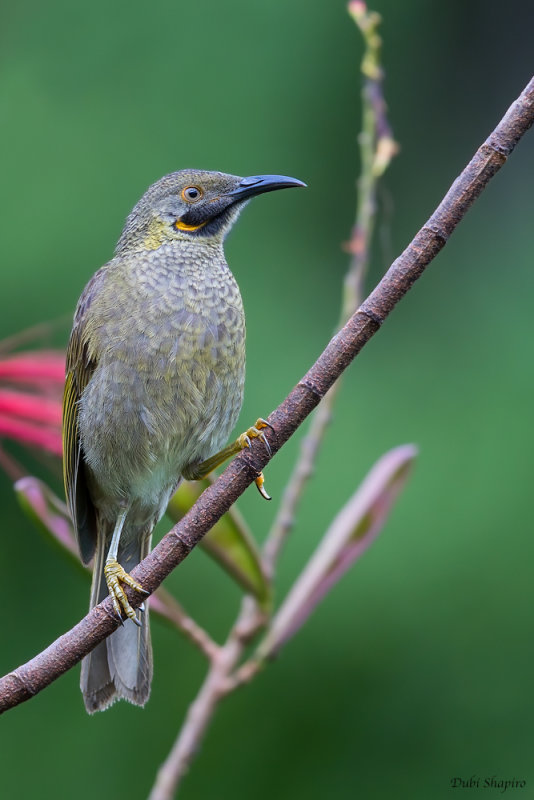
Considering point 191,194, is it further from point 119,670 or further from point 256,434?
point 119,670

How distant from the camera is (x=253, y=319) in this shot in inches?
172

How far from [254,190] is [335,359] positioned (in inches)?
51.5

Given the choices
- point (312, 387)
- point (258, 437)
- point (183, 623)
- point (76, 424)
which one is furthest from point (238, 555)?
point (76, 424)

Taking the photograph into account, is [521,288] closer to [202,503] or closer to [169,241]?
[169,241]

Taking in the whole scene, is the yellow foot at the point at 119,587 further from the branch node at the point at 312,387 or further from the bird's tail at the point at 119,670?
the branch node at the point at 312,387

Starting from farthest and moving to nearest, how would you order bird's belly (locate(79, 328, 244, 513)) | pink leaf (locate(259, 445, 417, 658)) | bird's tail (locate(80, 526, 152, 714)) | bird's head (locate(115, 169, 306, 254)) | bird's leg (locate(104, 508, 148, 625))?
bird's head (locate(115, 169, 306, 254))
bird's belly (locate(79, 328, 244, 513))
bird's tail (locate(80, 526, 152, 714))
pink leaf (locate(259, 445, 417, 658))
bird's leg (locate(104, 508, 148, 625))

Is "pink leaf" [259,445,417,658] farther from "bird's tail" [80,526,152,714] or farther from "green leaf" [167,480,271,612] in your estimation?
"bird's tail" [80,526,152,714]

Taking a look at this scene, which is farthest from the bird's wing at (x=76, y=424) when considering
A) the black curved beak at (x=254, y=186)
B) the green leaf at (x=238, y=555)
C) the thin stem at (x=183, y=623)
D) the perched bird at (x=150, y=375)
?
the green leaf at (x=238, y=555)

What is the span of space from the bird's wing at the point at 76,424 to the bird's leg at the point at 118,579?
83 mm

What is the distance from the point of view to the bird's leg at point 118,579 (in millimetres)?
1625

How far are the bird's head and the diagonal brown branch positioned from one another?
4.25 feet

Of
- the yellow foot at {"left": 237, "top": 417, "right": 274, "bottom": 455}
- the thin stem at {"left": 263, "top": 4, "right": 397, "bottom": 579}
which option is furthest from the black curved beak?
the yellow foot at {"left": 237, "top": 417, "right": 274, "bottom": 455}

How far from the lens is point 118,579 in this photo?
2215 millimetres

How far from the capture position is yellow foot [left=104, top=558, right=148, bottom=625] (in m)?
1.60
